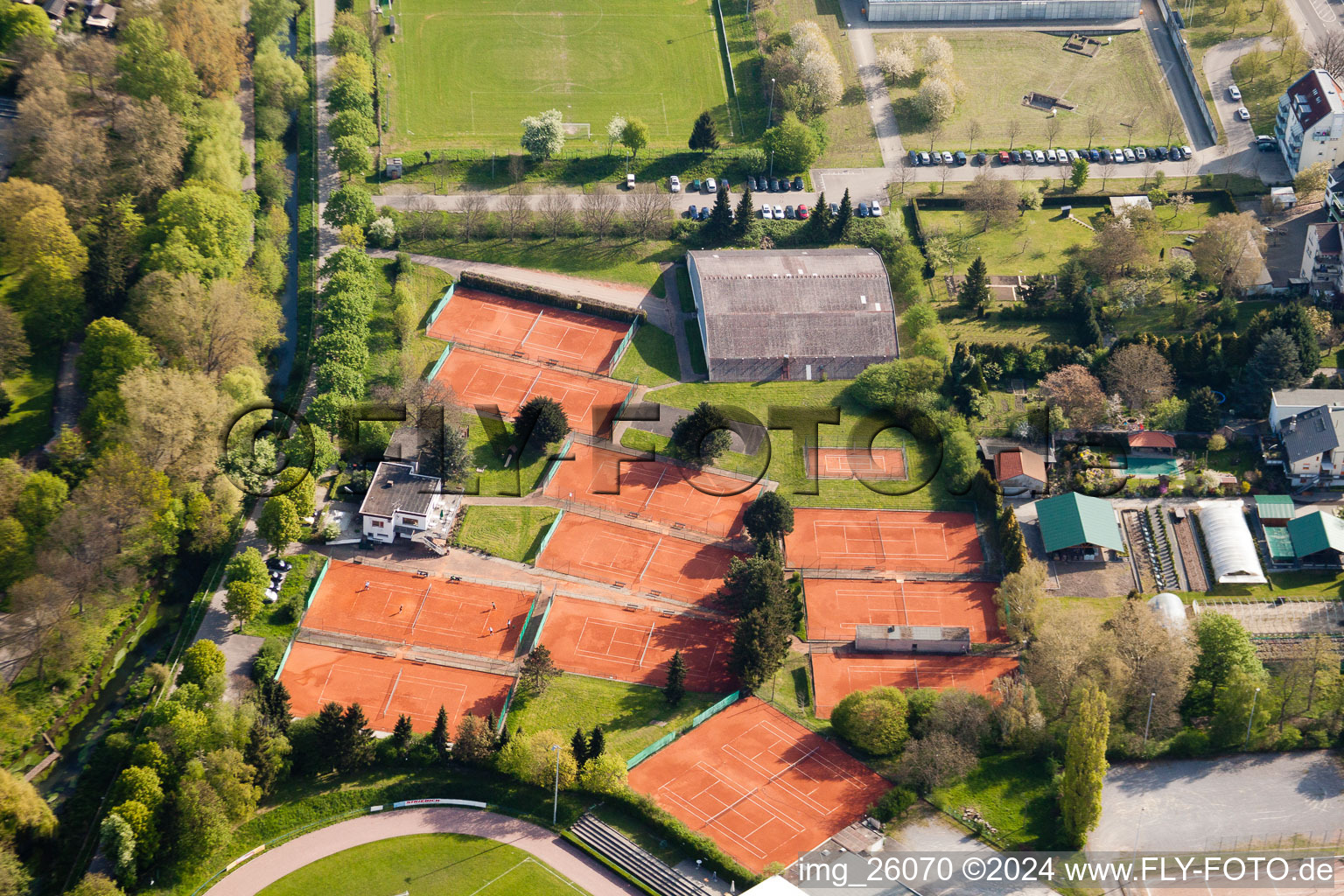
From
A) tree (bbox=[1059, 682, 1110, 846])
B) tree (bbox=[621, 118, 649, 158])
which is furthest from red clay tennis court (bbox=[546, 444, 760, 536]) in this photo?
tree (bbox=[621, 118, 649, 158])

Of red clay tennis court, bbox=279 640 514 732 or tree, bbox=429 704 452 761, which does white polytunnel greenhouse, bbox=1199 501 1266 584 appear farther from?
tree, bbox=429 704 452 761

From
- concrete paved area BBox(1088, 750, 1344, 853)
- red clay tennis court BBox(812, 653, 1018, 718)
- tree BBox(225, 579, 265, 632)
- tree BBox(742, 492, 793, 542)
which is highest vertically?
tree BBox(742, 492, 793, 542)

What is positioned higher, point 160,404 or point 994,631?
point 160,404

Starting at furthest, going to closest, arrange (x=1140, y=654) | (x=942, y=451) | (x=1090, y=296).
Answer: (x=1090, y=296) → (x=942, y=451) → (x=1140, y=654)

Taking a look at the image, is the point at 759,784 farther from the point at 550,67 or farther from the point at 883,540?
the point at 550,67

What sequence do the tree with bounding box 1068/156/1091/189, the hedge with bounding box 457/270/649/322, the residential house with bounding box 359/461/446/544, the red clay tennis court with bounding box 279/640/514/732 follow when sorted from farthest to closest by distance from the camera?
Answer: the tree with bounding box 1068/156/1091/189
the hedge with bounding box 457/270/649/322
the residential house with bounding box 359/461/446/544
the red clay tennis court with bounding box 279/640/514/732

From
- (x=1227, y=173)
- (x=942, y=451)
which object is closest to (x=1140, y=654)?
(x=942, y=451)

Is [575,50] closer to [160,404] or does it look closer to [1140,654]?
[160,404]
